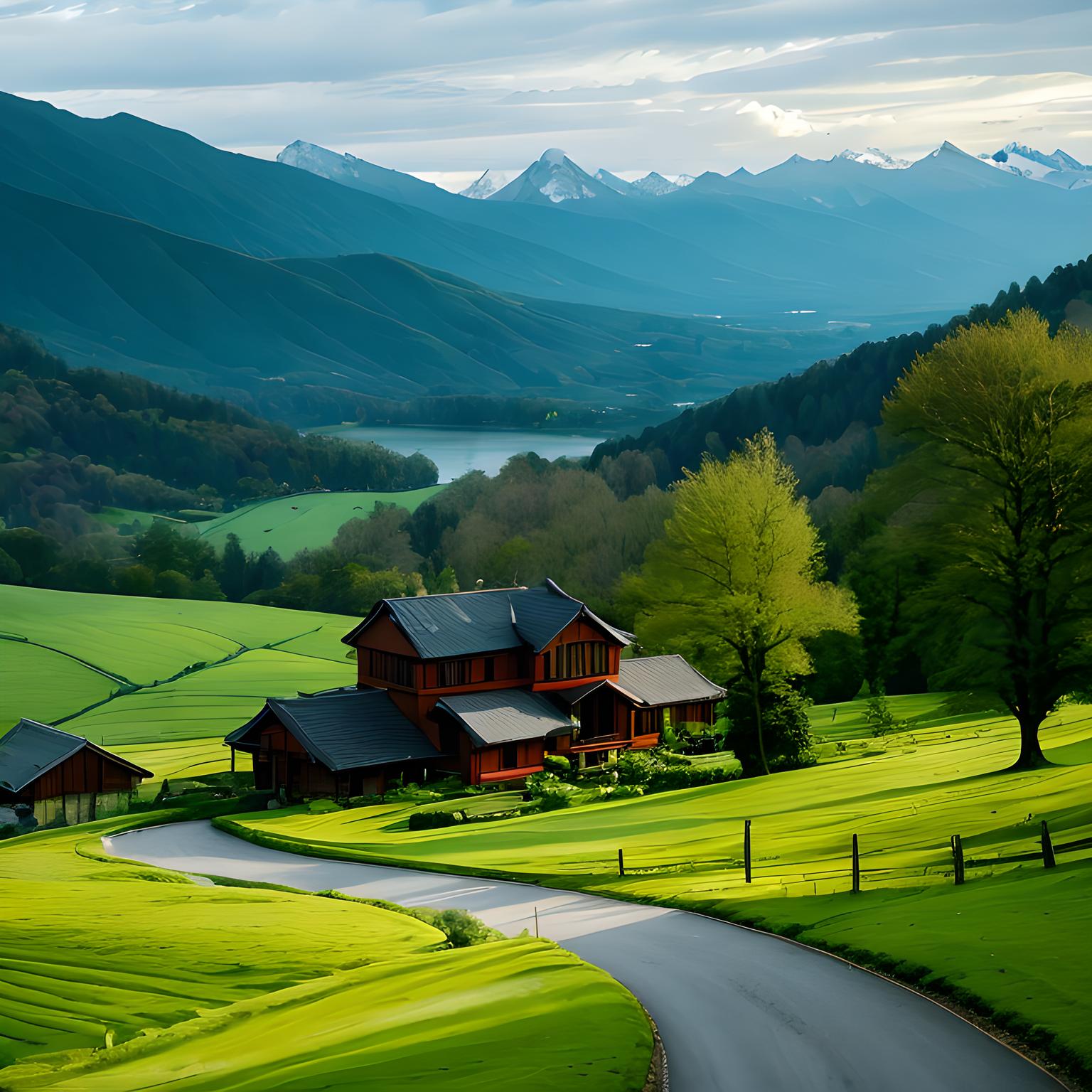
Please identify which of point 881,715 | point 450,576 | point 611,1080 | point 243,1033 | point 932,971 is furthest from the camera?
point 450,576

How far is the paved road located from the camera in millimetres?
15445

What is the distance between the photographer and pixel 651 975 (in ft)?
67.9

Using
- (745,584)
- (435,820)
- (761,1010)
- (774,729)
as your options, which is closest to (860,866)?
(761,1010)

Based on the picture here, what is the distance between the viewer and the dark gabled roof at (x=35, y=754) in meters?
53.9

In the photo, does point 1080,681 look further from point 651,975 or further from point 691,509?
point 651,975

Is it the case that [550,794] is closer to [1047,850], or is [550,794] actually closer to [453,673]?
[453,673]

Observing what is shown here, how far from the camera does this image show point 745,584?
49.9 meters

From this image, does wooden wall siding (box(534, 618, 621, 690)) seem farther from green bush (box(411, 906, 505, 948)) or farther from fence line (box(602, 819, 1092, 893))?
green bush (box(411, 906, 505, 948))

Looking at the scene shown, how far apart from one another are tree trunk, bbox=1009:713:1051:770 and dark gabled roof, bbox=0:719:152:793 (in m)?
36.8

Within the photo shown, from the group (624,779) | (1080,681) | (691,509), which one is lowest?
(624,779)

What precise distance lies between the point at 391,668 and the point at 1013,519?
2917 centimetres

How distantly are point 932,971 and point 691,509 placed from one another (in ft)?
109

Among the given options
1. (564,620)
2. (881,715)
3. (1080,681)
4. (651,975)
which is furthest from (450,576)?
(651,975)

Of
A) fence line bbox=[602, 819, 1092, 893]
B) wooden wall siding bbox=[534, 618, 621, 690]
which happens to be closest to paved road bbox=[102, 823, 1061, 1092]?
fence line bbox=[602, 819, 1092, 893]
